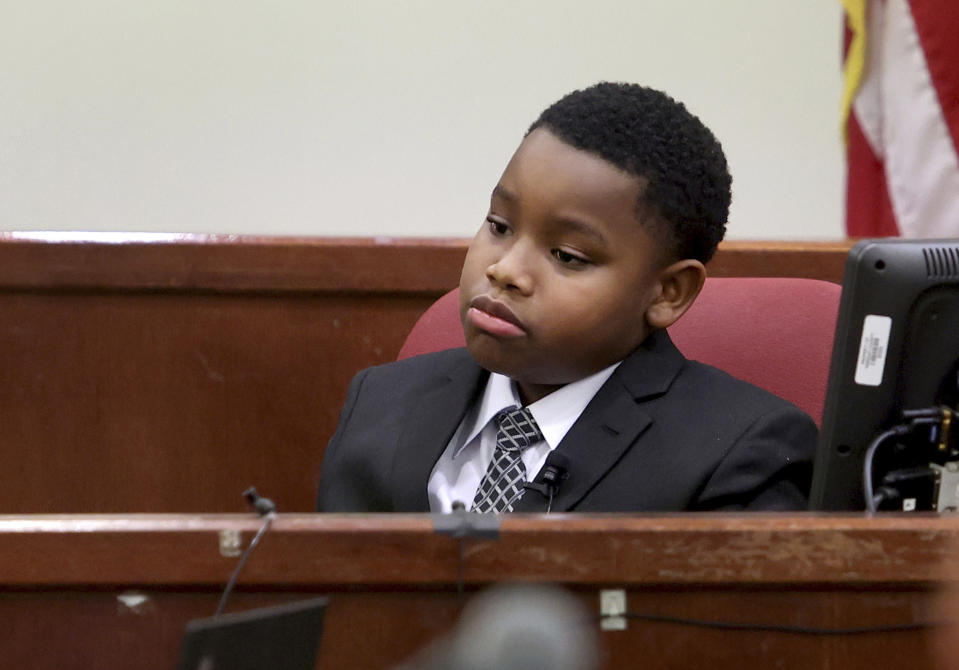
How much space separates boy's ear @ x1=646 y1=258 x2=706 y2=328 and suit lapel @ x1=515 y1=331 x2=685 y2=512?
0.04 meters

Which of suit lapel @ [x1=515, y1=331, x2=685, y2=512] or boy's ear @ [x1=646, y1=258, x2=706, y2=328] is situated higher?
boy's ear @ [x1=646, y1=258, x2=706, y2=328]

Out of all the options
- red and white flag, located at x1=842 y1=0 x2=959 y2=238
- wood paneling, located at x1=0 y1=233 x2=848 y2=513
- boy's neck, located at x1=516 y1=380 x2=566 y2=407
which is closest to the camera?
boy's neck, located at x1=516 y1=380 x2=566 y2=407

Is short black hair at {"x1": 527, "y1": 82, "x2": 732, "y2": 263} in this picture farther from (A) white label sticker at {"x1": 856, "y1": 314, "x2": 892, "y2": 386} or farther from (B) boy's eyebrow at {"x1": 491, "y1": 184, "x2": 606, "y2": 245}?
(A) white label sticker at {"x1": 856, "y1": 314, "x2": 892, "y2": 386}

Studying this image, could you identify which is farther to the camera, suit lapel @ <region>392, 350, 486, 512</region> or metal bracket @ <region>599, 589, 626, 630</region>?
suit lapel @ <region>392, 350, 486, 512</region>

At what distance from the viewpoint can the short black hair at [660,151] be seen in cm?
117

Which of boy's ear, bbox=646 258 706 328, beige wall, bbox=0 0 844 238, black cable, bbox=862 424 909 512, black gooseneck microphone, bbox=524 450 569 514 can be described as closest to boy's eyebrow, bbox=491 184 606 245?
boy's ear, bbox=646 258 706 328

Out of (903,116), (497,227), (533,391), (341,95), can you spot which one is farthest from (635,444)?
(341,95)

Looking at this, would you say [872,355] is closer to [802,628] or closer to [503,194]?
[802,628]

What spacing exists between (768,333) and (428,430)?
45 cm

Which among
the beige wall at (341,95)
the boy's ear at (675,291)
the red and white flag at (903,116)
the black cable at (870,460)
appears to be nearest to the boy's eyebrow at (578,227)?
the boy's ear at (675,291)

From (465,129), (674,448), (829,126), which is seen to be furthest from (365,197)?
(674,448)

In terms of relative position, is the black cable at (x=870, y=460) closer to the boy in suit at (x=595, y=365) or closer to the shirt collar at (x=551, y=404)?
the boy in suit at (x=595, y=365)

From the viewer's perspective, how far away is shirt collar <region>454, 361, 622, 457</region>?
1.20 metres

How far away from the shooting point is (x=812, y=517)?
2.37 ft
